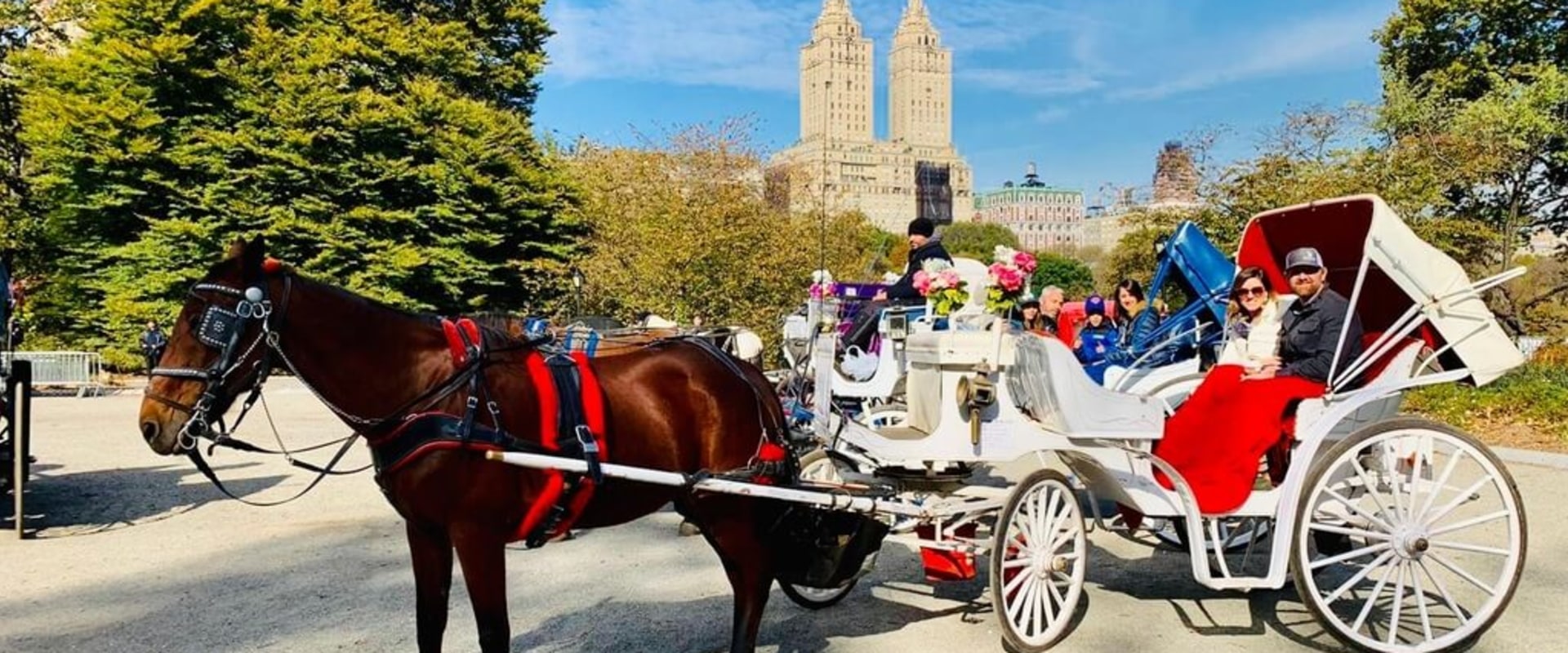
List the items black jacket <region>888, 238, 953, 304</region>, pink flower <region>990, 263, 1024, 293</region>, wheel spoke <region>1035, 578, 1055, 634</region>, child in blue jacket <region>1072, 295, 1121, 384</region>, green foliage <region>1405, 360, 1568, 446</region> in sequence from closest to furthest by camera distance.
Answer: wheel spoke <region>1035, 578, 1055, 634</region> → pink flower <region>990, 263, 1024, 293</region> → black jacket <region>888, 238, 953, 304</region> → child in blue jacket <region>1072, 295, 1121, 384</region> → green foliage <region>1405, 360, 1568, 446</region>

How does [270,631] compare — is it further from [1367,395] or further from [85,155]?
[85,155]

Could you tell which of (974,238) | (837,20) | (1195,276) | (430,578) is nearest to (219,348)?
(430,578)

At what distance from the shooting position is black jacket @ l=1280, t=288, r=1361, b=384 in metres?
5.18

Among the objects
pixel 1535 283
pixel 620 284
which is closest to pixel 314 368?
pixel 620 284

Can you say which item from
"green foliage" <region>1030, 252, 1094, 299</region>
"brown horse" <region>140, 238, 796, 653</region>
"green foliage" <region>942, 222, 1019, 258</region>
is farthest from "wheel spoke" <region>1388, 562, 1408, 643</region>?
"green foliage" <region>942, 222, 1019, 258</region>

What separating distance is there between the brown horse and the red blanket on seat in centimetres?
230

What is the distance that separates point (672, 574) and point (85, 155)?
81.7 feet

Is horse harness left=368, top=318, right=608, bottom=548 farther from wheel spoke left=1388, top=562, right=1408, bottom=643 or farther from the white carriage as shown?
wheel spoke left=1388, top=562, right=1408, bottom=643

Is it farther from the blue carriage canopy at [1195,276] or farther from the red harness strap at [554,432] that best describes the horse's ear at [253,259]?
the blue carriage canopy at [1195,276]

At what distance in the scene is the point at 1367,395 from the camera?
4.89 meters

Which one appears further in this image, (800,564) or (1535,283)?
(1535,283)

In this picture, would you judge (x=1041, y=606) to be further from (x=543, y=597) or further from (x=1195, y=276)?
(x=1195, y=276)

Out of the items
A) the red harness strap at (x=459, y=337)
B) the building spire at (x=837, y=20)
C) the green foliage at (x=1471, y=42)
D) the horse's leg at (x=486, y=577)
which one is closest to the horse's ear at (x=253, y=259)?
the red harness strap at (x=459, y=337)

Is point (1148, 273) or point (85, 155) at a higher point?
point (85, 155)
